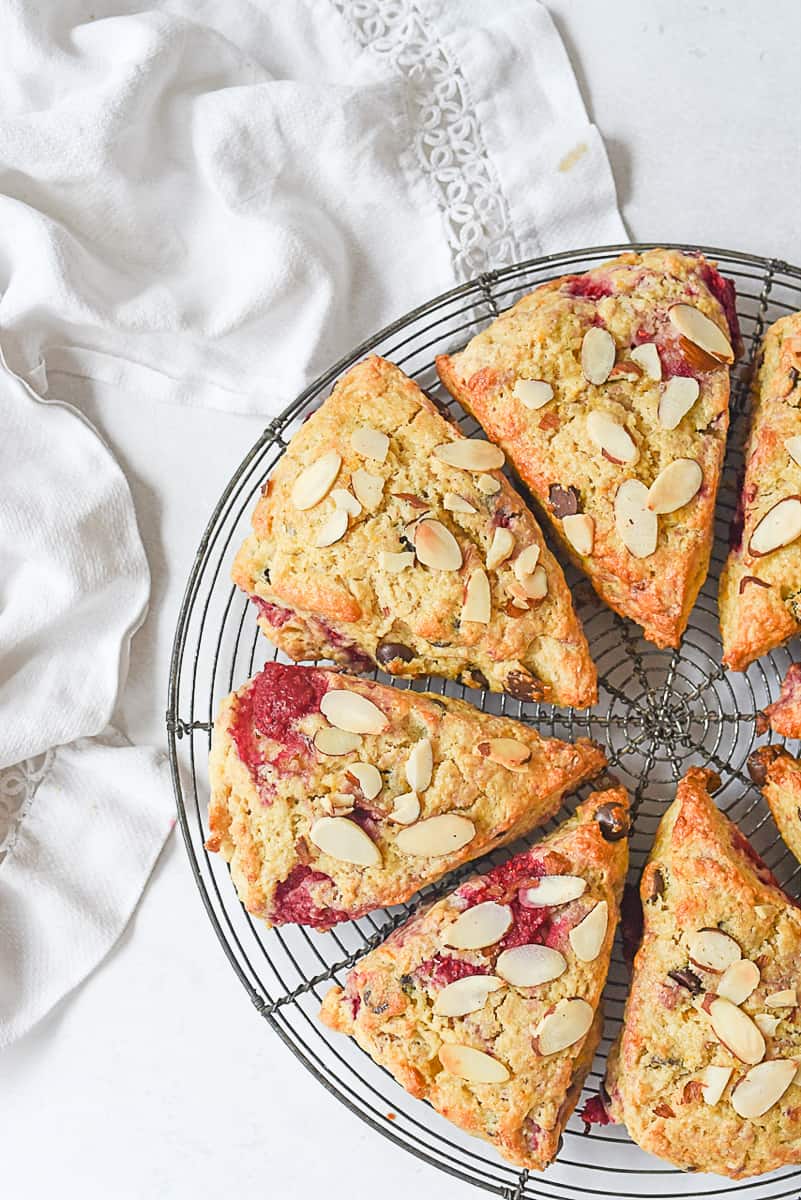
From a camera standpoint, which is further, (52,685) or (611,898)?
(52,685)

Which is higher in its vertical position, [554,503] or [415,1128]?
[554,503]

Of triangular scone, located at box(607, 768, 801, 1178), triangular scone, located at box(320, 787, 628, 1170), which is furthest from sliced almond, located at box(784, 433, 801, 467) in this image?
triangular scone, located at box(320, 787, 628, 1170)

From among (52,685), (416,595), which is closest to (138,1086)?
(52,685)

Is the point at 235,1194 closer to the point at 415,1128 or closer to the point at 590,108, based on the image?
the point at 415,1128

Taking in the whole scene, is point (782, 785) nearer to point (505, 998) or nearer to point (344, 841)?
point (505, 998)

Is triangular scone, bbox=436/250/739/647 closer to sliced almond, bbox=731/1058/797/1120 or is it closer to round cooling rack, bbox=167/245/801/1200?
round cooling rack, bbox=167/245/801/1200

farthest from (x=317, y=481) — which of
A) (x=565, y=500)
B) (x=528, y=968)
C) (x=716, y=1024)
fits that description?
(x=716, y=1024)
